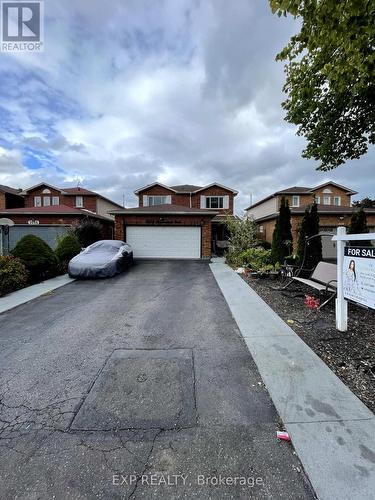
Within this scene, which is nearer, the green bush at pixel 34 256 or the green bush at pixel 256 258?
the green bush at pixel 34 256

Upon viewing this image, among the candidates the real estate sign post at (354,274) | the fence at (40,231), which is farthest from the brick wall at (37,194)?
the real estate sign post at (354,274)

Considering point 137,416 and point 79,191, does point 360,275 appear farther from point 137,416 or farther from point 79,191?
point 79,191

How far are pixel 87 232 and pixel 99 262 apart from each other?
24.3 ft

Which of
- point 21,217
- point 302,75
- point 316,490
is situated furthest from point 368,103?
point 21,217

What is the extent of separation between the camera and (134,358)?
128 inches

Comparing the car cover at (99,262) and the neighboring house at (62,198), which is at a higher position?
the neighboring house at (62,198)

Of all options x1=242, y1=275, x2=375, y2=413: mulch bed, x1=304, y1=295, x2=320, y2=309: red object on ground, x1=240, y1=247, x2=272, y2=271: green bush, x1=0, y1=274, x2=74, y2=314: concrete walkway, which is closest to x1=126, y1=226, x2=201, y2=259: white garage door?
x1=240, y1=247, x2=272, y2=271: green bush

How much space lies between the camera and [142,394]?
2.51 m

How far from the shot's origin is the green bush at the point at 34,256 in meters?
7.88

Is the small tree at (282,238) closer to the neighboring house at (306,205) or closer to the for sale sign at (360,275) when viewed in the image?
the neighboring house at (306,205)

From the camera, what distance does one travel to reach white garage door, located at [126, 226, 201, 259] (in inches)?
574

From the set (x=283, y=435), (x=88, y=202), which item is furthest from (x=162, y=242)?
(x=88, y=202)

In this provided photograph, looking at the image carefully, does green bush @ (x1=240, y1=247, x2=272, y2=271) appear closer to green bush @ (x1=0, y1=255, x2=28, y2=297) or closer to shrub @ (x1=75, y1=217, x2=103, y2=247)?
green bush @ (x1=0, y1=255, x2=28, y2=297)

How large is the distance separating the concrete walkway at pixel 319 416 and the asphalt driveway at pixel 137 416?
126 millimetres
